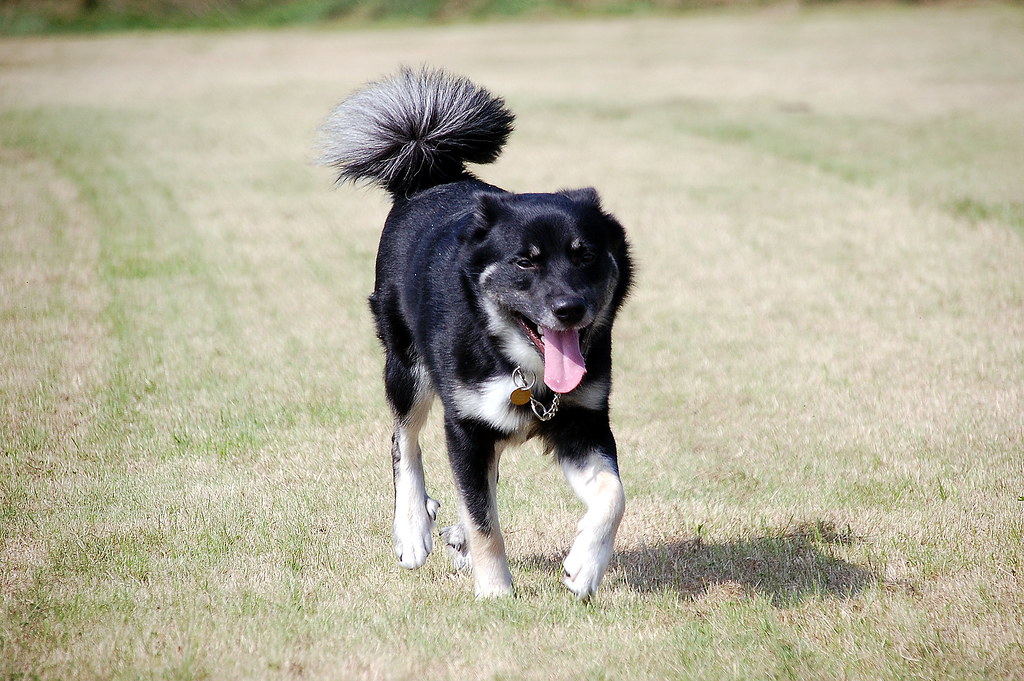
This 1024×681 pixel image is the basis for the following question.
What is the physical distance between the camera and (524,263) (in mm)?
4176

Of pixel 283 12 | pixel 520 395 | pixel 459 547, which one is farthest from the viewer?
pixel 283 12

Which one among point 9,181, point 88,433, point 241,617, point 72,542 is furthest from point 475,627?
point 9,181

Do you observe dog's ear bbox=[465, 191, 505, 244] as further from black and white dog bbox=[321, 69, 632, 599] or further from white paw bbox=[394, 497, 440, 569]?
white paw bbox=[394, 497, 440, 569]

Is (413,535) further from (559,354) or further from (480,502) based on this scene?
(559,354)

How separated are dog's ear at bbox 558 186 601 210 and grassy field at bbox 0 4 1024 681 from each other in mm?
1576

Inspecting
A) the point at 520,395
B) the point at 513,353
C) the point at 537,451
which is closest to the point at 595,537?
the point at 520,395

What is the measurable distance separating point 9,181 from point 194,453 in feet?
33.1

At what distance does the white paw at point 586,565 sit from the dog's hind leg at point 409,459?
908mm

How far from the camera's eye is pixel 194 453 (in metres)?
5.83

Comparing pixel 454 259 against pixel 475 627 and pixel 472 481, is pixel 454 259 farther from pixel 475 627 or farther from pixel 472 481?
pixel 475 627

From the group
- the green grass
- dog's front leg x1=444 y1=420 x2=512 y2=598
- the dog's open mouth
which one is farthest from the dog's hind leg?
the green grass

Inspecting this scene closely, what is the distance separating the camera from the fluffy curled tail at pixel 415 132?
5609 mm

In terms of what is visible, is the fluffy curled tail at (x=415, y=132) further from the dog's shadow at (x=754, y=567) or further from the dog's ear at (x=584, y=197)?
the dog's shadow at (x=754, y=567)

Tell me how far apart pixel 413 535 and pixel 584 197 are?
170 centimetres
